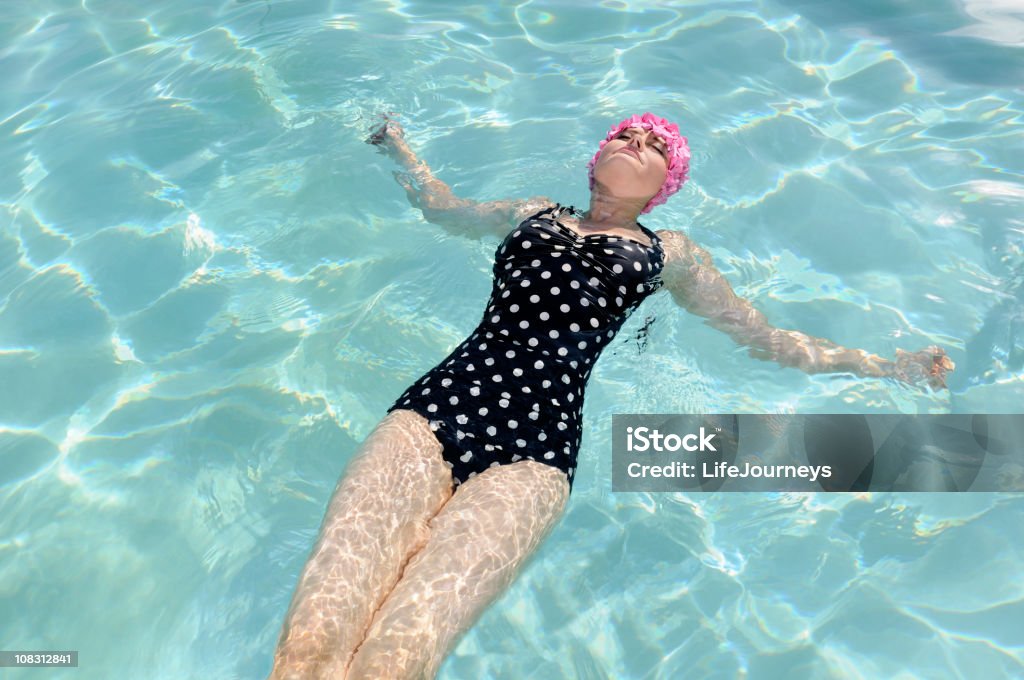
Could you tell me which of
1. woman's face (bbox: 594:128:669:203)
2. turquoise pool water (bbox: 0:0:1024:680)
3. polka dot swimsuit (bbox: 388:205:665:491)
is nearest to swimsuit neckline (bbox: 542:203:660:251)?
polka dot swimsuit (bbox: 388:205:665:491)

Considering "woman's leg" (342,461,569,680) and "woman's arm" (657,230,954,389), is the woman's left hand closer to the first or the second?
"woman's arm" (657,230,954,389)

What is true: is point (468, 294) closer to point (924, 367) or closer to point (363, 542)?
point (363, 542)

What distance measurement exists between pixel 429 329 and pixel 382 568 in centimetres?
185

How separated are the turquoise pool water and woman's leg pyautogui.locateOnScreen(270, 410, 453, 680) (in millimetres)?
677

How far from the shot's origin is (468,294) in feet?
15.8

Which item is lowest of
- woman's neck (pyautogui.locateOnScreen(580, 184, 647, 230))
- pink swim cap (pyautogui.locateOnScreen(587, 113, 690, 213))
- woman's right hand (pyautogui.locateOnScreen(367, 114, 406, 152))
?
woman's right hand (pyautogui.locateOnScreen(367, 114, 406, 152))

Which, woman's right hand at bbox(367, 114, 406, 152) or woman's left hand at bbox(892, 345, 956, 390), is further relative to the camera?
woman's right hand at bbox(367, 114, 406, 152)

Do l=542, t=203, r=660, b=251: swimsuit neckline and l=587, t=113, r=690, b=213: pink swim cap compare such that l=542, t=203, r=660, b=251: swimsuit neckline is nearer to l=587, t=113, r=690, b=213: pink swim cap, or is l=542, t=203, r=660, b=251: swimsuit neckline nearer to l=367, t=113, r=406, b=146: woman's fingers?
l=587, t=113, r=690, b=213: pink swim cap

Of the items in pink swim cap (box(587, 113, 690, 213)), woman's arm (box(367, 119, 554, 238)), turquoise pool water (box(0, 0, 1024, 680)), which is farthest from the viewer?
woman's arm (box(367, 119, 554, 238))

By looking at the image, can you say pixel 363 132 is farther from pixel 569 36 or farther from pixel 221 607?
pixel 221 607

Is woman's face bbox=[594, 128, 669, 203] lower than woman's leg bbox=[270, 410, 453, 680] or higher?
higher

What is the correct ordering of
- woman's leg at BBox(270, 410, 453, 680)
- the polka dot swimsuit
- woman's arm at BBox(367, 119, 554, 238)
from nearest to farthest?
woman's leg at BBox(270, 410, 453, 680)
the polka dot swimsuit
woman's arm at BBox(367, 119, 554, 238)

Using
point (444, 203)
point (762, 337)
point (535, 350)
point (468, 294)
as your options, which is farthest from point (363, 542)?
point (444, 203)

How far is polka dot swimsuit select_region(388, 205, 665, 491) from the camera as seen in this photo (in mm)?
3436
